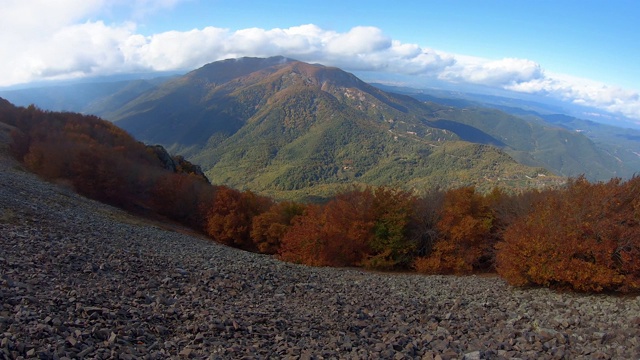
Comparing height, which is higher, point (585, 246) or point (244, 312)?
point (585, 246)

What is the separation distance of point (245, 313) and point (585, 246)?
775 inches

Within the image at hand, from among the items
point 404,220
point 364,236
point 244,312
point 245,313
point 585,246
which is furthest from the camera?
point 364,236

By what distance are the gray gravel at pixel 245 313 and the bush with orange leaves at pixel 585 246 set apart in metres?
1.18

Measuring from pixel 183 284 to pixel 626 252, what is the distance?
77.7 feet

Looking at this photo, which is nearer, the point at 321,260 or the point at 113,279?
the point at 113,279

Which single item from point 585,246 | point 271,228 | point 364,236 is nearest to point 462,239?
point 364,236

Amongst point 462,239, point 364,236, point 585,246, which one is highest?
point 585,246

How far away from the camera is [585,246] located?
69.9ft

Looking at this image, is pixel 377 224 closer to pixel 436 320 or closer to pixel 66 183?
pixel 436 320

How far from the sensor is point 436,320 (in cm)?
1540

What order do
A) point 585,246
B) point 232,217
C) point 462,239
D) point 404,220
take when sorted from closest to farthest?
point 585,246
point 462,239
point 404,220
point 232,217

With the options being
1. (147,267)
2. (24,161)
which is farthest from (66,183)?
(147,267)

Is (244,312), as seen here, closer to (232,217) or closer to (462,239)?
(462,239)

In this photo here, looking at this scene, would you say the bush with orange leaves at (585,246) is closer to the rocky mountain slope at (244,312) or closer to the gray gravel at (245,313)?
the gray gravel at (245,313)
